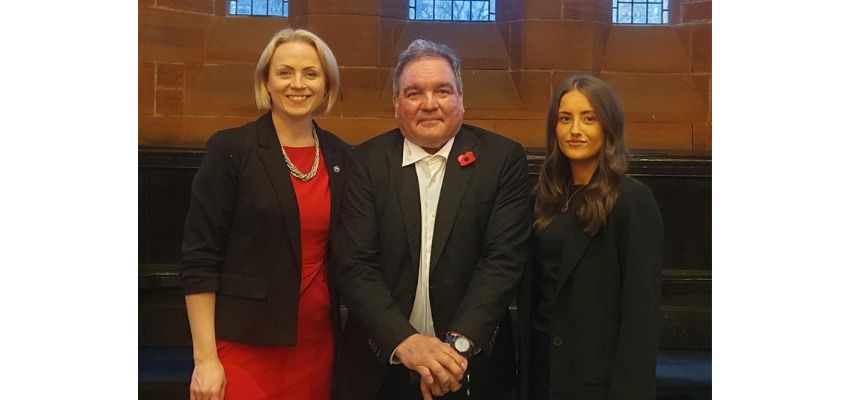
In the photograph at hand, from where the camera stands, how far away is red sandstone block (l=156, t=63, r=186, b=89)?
4.96 meters

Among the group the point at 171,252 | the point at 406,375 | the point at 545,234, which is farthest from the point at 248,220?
the point at 171,252

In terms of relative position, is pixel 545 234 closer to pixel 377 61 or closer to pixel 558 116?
pixel 558 116

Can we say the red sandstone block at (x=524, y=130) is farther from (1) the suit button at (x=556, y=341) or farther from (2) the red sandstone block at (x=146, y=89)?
(1) the suit button at (x=556, y=341)

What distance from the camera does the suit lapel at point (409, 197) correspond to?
2730 millimetres

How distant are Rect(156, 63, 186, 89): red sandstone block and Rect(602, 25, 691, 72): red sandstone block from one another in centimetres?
213

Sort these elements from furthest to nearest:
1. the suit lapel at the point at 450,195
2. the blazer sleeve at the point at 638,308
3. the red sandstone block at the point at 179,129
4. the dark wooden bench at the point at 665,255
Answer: the red sandstone block at the point at 179,129 → the dark wooden bench at the point at 665,255 → the suit lapel at the point at 450,195 → the blazer sleeve at the point at 638,308

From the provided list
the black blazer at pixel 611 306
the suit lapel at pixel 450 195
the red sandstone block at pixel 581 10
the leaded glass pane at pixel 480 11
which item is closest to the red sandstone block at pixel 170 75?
the leaded glass pane at pixel 480 11

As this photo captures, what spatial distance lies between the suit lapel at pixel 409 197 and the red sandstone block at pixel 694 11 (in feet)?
9.43

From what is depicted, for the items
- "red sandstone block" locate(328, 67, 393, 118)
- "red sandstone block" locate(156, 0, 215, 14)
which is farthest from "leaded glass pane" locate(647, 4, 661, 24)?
"red sandstone block" locate(156, 0, 215, 14)

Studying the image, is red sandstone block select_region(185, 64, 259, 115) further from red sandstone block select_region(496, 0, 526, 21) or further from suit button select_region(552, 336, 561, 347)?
suit button select_region(552, 336, 561, 347)

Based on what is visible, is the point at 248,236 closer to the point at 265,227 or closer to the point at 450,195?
the point at 265,227

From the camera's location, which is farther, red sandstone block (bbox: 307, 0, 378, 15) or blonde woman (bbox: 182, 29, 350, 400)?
red sandstone block (bbox: 307, 0, 378, 15)

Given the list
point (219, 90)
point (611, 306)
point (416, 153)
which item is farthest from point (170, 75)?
point (611, 306)

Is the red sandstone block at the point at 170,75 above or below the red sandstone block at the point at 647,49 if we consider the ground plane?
below
